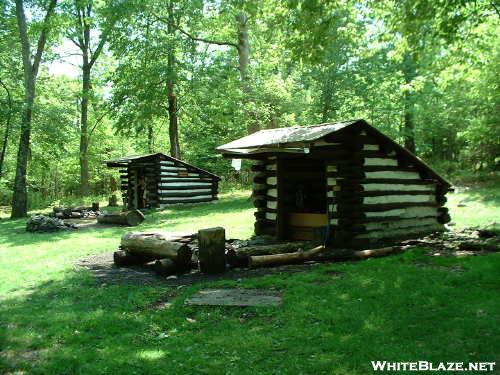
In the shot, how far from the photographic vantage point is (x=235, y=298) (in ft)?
22.4

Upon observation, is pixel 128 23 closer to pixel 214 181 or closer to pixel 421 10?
pixel 214 181

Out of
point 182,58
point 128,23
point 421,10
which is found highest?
point 128,23

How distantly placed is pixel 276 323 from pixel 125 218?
1328cm

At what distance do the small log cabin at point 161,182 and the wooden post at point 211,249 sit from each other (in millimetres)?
14710

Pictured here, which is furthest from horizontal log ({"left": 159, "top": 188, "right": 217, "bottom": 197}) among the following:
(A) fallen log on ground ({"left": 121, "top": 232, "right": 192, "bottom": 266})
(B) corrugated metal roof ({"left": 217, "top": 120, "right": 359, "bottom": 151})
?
(A) fallen log on ground ({"left": 121, "top": 232, "right": 192, "bottom": 266})

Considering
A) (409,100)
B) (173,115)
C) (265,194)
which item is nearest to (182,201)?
(173,115)

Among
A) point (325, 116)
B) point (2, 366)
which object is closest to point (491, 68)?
point (325, 116)

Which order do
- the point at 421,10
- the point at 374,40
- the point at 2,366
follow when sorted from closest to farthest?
the point at 2,366 → the point at 421,10 → the point at 374,40

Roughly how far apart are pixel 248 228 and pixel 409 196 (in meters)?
5.01

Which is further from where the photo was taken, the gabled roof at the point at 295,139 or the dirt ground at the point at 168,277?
the gabled roof at the point at 295,139

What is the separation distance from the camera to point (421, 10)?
10203 millimetres

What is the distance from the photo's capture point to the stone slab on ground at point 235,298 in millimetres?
6582

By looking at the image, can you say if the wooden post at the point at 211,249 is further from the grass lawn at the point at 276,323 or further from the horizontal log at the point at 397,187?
the horizontal log at the point at 397,187

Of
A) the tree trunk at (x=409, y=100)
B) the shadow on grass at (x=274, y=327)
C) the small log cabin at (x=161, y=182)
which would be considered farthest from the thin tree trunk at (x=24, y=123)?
the tree trunk at (x=409, y=100)
